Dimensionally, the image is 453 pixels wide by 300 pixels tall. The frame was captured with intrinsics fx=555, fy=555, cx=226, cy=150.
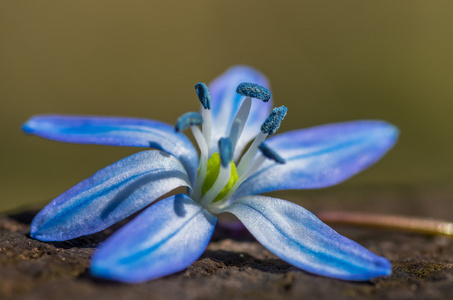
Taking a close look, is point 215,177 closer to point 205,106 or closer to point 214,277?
point 205,106

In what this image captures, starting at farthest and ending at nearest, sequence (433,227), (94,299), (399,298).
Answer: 1. (433,227)
2. (399,298)
3. (94,299)

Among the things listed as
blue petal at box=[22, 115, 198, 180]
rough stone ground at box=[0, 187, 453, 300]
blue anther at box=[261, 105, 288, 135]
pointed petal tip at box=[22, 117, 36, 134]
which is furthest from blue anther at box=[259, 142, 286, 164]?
pointed petal tip at box=[22, 117, 36, 134]

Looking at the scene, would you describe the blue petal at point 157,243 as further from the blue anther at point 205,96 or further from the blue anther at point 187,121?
the blue anther at point 205,96

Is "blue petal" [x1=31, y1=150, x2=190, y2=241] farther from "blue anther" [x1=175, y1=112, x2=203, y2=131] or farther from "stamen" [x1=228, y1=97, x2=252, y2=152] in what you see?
"stamen" [x1=228, y1=97, x2=252, y2=152]

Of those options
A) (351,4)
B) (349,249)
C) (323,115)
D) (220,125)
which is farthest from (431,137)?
(349,249)

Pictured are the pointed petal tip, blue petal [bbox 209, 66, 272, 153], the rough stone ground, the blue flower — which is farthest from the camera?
blue petal [bbox 209, 66, 272, 153]

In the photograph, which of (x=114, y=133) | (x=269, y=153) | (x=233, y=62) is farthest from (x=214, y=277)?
(x=233, y=62)

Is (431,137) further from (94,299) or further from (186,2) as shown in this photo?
(94,299)
